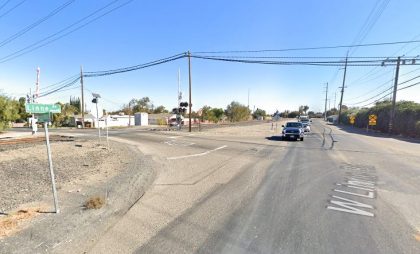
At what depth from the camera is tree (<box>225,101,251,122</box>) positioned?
3841 inches

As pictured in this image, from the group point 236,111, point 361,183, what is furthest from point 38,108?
point 236,111

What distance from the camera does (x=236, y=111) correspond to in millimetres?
97125

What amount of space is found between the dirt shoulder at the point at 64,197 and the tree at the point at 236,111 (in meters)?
86.5

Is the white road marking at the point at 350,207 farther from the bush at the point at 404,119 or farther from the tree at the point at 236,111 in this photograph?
the tree at the point at 236,111

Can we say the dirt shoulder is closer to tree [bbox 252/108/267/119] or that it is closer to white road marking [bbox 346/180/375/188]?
white road marking [bbox 346/180/375/188]

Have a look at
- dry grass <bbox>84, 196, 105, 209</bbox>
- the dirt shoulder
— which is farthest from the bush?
dry grass <bbox>84, 196, 105, 209</bbox>

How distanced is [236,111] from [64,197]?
91918mm

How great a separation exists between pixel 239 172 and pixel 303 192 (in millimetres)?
3050

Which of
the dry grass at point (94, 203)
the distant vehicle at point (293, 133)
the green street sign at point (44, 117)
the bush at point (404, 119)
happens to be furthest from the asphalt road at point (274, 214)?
the bush at point (404, 119)

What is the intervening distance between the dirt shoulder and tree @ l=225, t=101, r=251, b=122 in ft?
284

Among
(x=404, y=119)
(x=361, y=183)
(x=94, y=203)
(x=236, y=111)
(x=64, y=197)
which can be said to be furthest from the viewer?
(x=236, y=111)

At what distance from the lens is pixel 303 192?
7020 mm

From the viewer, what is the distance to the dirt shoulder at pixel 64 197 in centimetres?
429

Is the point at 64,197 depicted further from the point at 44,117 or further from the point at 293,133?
the point at 293,133
